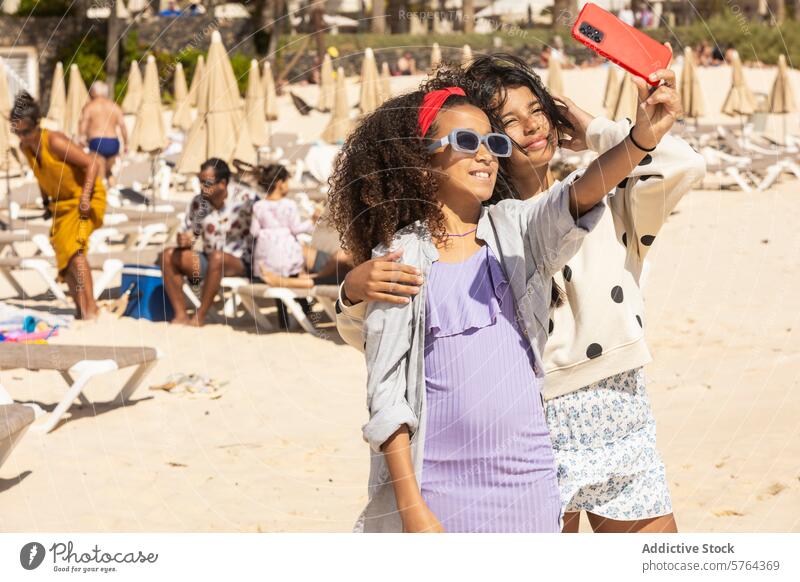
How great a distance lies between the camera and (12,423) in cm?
414

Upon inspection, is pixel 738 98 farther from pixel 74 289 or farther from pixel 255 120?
pixel 74 289

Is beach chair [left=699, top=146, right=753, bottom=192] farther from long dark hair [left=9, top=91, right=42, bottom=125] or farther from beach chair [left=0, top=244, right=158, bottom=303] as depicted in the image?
long dark hair [left=9, top=91, right=42, bottom=125]

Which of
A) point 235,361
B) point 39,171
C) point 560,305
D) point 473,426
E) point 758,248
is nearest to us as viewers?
point 473,426

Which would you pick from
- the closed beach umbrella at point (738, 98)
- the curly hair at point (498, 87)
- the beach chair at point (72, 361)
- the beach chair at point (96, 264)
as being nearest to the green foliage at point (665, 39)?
the closed beach umbrella at point (738, 98)

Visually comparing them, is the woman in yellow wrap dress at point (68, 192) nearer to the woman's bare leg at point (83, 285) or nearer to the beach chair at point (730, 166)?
the woman's bare leg at point (83, 285)

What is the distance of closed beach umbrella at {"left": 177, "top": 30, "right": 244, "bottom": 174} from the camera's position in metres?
10.3

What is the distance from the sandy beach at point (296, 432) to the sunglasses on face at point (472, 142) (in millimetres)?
2152

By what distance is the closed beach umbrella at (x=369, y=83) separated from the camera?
11.2m

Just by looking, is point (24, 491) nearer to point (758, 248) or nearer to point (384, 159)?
point (384, 159)

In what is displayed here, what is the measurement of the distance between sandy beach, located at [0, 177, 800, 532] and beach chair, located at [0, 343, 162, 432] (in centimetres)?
17

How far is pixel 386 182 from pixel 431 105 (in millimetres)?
174
